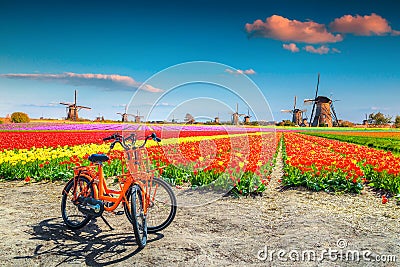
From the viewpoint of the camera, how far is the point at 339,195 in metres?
7.70

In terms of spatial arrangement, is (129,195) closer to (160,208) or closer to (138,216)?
(138,216)

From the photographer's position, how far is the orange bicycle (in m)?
4.95

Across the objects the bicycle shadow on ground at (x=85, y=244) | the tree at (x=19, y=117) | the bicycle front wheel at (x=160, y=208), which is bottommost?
the bicycle shadow on ground at (x=85, y=244)

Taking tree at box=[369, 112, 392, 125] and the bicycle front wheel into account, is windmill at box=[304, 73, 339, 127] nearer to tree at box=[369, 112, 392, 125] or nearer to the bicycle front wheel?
tree at box=[369, 112, 392, 125]

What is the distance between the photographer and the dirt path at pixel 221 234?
4.58m

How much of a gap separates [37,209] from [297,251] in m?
4.84

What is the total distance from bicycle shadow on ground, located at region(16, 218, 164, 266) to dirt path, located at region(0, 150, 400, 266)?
0.01 metres

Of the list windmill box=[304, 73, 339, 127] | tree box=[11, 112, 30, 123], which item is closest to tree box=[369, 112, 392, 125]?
windmill box=[304, 73, 339, 127]

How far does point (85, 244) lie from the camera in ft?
16.9

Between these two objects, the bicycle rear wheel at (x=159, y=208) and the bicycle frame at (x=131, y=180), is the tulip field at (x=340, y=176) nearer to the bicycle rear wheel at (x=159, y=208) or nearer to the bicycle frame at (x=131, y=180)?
the bicycle rear wheel at (x=159, y=208)

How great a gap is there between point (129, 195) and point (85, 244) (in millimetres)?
974

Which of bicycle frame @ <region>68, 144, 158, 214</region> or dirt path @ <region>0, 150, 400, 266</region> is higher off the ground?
bicycle frame @ <region>68, 144, 158, 214</region>

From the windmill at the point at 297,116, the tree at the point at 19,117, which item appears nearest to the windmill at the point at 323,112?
the windmill at the point at 297,116

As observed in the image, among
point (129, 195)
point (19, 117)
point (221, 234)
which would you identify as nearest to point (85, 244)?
point (129, 195)
